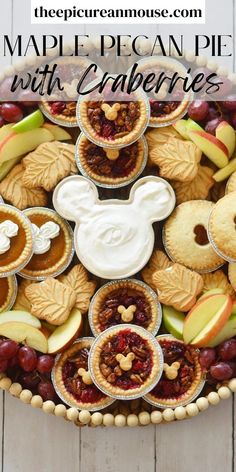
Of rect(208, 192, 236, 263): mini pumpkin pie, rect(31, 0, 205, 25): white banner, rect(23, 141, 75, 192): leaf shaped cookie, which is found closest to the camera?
rect(208, 192, 236, 263): mini pumpkin pie

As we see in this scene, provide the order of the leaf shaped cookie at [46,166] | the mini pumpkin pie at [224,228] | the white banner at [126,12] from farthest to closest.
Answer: the white banner at [126,12] < the leaf shaped cookie at [46,166] < the mini pumpkin pie at [224,228]

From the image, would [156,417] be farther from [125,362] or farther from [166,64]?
[166,64]

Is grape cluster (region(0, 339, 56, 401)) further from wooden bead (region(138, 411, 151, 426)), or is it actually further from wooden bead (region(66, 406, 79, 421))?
wooden bead (region(138, 411, 151, 426))

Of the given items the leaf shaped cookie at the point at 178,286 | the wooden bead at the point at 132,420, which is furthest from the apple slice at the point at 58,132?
the wooden bead at the point at 132,420

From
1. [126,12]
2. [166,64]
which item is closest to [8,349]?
[166,64]

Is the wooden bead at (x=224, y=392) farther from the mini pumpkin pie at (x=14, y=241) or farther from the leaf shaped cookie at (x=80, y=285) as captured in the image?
the mini pumpkin pie at (x=14, y=241)

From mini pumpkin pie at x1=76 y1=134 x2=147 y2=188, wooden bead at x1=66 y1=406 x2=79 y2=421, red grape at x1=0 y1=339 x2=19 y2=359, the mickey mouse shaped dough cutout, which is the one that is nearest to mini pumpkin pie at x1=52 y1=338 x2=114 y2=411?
wooden bead at x1=66 y1=406 x2=79 y2=421

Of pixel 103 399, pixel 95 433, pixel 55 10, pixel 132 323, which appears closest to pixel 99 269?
pixel 132 323
